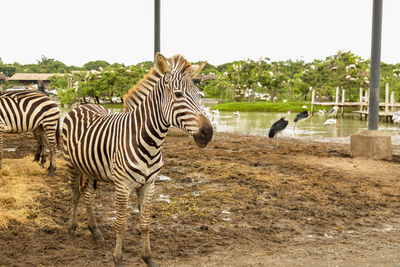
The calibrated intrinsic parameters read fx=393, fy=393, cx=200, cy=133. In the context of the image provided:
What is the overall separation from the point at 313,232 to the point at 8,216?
3.58 meters

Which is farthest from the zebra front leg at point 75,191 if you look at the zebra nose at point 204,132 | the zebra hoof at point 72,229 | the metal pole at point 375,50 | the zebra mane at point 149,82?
the metal pole at point 375,50

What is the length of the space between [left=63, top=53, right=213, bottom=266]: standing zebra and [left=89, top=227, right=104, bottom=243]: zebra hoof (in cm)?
61

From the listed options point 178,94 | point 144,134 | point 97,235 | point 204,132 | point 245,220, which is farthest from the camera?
point 245,220

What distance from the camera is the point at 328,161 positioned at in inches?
351

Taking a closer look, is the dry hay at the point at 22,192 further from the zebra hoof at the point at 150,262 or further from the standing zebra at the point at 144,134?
the zebra hoof at the point at 150,262

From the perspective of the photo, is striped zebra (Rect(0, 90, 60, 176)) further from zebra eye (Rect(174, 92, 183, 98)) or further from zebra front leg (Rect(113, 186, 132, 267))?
zebra eye (Rect(174, 92, 183, 98))

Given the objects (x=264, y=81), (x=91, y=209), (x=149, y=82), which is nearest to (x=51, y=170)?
(x=91, y=209)

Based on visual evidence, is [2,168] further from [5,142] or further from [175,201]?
[5,142]

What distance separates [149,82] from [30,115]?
4.53 meters

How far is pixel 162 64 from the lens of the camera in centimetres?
337

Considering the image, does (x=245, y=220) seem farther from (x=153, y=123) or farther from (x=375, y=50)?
(x=375, y=50)

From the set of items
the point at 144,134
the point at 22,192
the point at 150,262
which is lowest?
the point at 150,262

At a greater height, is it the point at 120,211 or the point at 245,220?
the point at 120,211

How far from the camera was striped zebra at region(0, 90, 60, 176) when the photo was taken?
23.9ft
